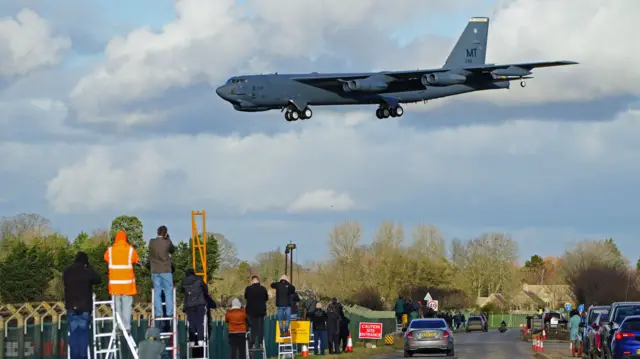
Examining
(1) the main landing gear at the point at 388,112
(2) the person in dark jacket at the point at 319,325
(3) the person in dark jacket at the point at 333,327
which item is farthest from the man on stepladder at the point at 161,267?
(1) the main landing gear at the point at 388,112

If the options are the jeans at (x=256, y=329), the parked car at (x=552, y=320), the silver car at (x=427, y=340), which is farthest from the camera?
the parked car at (x=552, y=320)

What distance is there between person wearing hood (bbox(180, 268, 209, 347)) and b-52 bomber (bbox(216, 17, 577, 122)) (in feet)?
105

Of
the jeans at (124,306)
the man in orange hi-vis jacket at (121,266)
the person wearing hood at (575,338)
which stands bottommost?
the person wearing hood at (575,338)

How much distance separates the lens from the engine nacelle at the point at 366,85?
190 ft

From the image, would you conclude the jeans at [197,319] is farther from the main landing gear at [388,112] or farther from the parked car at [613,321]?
the main landing gear at [388,112]

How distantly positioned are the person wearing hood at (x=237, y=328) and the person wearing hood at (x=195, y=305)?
143 centimetres

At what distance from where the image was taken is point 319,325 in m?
35.9

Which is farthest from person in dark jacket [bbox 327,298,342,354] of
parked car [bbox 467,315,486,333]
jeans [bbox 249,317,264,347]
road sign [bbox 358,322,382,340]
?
parked car [bbox 467,315,486,333]

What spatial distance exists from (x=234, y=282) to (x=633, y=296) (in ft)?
161

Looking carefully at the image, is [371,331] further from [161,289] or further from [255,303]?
[161,289]

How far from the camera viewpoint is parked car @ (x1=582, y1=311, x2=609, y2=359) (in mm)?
28030

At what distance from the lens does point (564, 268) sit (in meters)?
99.2

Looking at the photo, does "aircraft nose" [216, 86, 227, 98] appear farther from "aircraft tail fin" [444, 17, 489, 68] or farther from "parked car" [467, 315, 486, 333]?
"parked car" [467, 315, 486, 333]

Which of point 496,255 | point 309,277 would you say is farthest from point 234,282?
point 496,255
